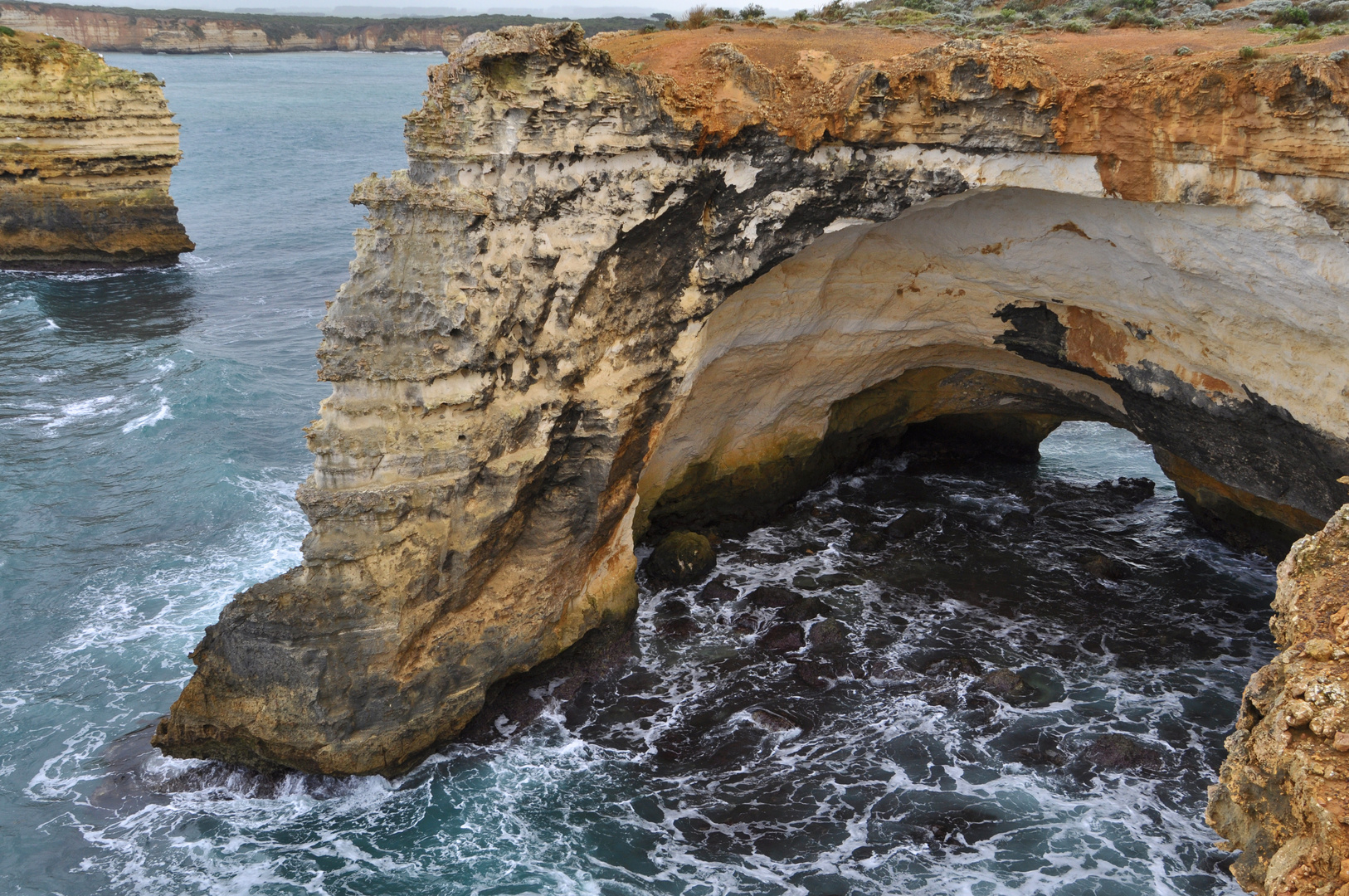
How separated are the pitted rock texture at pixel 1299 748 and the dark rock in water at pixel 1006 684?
7002 mm

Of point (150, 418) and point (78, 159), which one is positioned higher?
point (78, 159)

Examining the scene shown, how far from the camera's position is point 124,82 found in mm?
41625

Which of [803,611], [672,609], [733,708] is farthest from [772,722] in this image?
[672,609]

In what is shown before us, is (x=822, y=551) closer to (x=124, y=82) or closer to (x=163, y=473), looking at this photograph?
(x=163, y=473)

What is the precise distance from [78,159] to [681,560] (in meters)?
36.0

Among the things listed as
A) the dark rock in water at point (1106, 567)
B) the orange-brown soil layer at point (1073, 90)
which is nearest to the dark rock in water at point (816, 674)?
the dark rock in water at point (1106, 567)

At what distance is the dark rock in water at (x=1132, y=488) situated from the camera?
23953 millimetres

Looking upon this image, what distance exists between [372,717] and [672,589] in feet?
21.6

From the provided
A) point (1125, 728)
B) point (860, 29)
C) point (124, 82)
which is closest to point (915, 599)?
point (1125, 728)

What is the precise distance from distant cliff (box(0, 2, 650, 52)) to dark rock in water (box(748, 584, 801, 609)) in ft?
440

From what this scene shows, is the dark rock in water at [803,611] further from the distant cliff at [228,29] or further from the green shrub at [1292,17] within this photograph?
the distant cliff at [228,29]

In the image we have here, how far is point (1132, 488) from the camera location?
24.2 m

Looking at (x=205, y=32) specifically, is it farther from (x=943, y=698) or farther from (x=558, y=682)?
(x=943, y=698)

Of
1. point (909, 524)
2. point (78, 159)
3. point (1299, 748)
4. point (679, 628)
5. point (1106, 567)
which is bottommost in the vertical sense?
point (679, 628)
